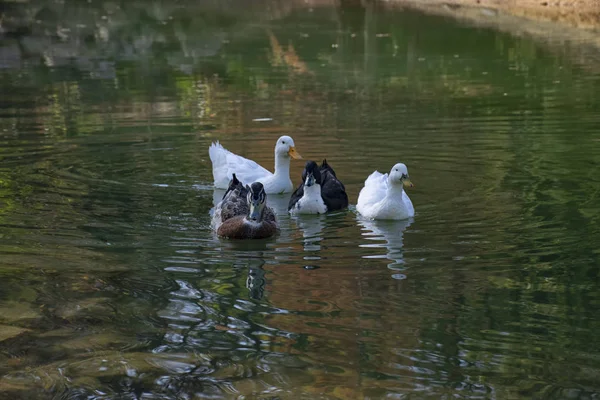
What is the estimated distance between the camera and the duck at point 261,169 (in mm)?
13359

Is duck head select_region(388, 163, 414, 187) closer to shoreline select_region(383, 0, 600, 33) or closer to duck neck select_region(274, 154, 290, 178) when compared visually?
duck neck select_region(274, 154, 290, 178)

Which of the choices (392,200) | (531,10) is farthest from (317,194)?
(531,10)

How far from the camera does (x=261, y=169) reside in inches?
543

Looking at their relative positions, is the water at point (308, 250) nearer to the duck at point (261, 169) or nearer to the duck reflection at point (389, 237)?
the duck reflection at point (389, 237)

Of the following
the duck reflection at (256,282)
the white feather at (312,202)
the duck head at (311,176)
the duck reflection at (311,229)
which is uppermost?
the duck head at (311,176)

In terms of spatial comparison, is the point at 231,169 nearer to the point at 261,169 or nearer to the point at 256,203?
the point at 261,169

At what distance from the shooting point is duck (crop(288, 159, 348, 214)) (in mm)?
11930

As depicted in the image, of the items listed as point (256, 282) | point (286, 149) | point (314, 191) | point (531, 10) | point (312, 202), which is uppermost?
point (531, 10)

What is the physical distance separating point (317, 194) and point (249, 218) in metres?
1.46

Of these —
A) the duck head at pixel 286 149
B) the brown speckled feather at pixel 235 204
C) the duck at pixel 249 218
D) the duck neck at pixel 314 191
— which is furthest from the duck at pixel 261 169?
the duck at pixel 249 218

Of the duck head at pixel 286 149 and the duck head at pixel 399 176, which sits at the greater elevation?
the duck head at pixel 286 149

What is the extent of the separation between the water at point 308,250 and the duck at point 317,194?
198 mm

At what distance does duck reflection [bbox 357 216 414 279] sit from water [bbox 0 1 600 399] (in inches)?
1.6

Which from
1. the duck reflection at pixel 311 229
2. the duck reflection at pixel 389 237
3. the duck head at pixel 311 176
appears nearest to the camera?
the duck reflection at pixel 389 237
